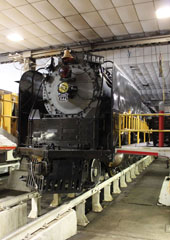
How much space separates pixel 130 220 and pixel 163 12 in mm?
5303

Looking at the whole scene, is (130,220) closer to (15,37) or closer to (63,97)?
(63,97)

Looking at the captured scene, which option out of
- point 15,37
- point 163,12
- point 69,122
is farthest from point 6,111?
point 163,12

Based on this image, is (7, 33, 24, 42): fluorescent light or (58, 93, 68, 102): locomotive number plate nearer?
(58, 93, 68, 102): locomotive number plate

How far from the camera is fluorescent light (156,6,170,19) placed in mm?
6475

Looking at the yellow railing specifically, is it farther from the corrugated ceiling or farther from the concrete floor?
the concrete floor

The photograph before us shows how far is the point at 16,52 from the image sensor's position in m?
9.86

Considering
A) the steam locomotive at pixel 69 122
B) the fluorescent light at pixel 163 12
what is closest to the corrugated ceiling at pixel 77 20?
the fluorescent light at pixel 163 12

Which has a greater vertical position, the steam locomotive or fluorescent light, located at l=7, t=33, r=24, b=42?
fluorescent light, located at l=7, t=33, r=24, b=42

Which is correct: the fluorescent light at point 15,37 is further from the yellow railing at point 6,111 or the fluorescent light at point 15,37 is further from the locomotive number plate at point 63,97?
the locomotive number plate at point 63,97

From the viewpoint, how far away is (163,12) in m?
6.64

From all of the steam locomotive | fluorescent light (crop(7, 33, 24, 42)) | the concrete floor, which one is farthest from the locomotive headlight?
fluorescent light (crop(7, 33, 24, 42))

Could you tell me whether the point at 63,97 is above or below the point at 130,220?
above

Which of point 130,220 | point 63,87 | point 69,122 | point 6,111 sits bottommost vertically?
point 130,220

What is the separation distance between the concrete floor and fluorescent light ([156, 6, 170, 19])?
4.98m
